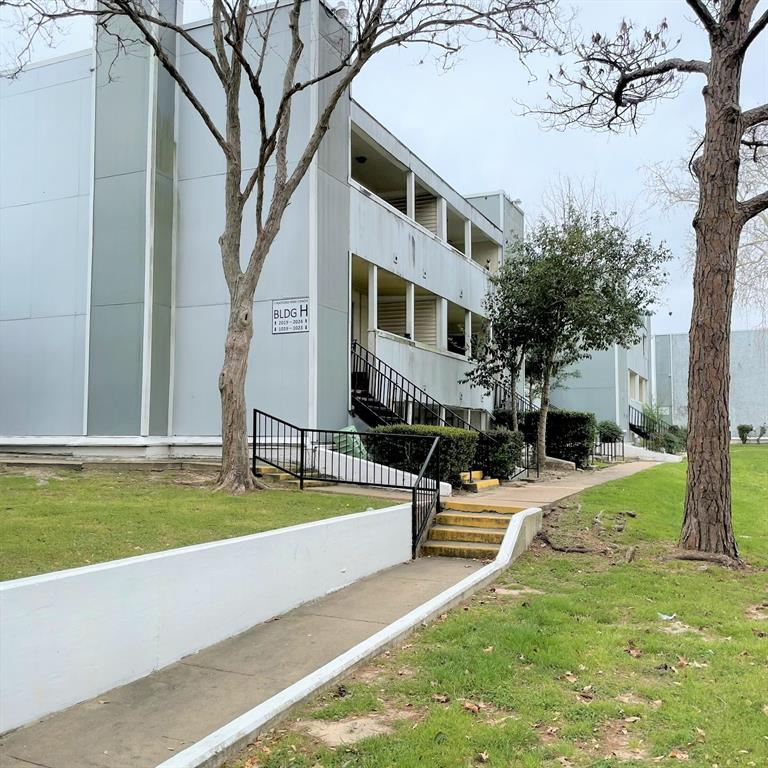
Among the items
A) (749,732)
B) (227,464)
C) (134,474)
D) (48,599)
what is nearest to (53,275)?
(134,474)

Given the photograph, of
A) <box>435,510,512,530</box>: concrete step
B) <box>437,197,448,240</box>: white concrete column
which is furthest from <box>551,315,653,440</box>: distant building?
<box>435,510,512,530</box>: concrete step

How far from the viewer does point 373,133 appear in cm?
1625

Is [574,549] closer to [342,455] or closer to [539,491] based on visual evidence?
[539,491]

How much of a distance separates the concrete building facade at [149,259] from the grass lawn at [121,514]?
2.44 metres

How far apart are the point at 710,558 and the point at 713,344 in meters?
2.52

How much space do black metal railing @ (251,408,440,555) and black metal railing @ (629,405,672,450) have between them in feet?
78.6

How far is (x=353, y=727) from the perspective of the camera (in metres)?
4.14

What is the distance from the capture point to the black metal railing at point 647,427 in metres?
33.8

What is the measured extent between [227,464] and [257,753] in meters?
6.63

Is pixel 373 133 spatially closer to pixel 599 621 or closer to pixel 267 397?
pixel 267 397

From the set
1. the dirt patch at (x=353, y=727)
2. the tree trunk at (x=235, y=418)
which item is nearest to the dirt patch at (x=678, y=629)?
the dirt patch at (x=353, y=727)

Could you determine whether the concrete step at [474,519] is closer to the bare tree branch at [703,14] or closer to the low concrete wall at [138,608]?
the low concrete wall at [138,608]

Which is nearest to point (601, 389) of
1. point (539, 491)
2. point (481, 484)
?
point (481, 484)

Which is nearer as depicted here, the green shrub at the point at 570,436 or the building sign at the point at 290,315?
the building sign at the point at 290,315
